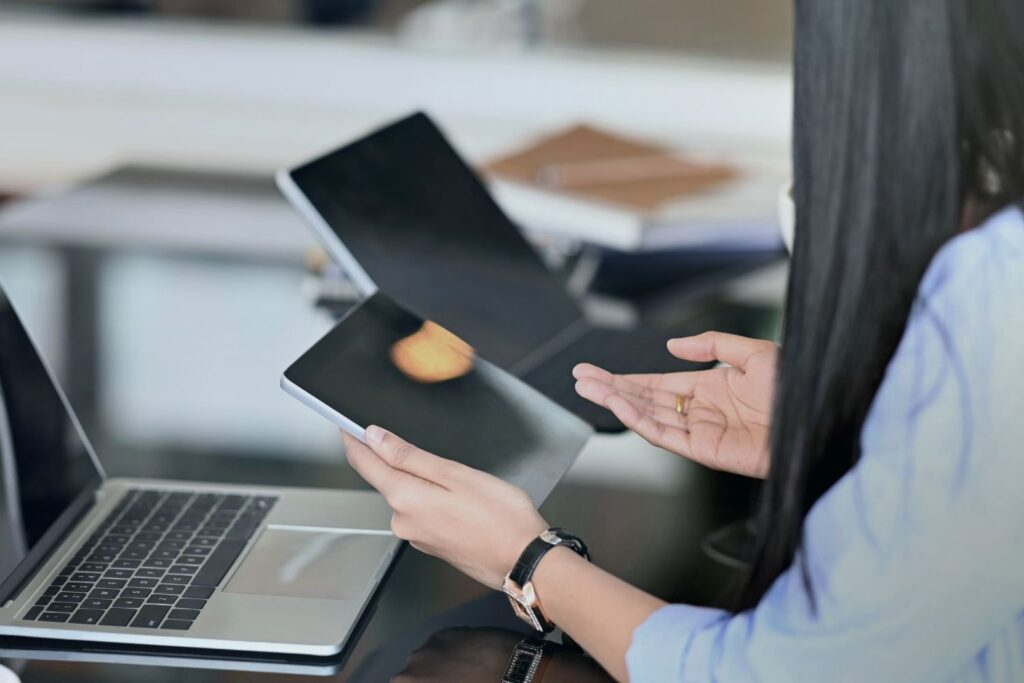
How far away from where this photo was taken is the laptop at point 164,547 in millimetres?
816

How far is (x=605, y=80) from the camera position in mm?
2469

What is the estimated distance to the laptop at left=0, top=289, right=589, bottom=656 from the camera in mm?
816

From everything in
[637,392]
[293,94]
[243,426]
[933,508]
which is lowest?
[293,94]

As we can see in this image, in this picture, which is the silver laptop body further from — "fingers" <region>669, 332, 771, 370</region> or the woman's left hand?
"fingers" <region>669, 332, 771, 370</region>

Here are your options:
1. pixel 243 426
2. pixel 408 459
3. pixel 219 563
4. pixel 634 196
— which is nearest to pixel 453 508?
pixel 408 459

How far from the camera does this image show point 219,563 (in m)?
0.89

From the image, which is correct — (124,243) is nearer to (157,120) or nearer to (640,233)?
(640,233)

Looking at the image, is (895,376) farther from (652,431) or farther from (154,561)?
(154,561)

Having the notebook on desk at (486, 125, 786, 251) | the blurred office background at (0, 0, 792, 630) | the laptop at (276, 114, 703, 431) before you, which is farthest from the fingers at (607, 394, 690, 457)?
the blurred office background at (0, 0, 792, 630)

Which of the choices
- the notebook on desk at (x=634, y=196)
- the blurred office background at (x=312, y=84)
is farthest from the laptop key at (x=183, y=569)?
the blurred office background at (x=312, y=84)

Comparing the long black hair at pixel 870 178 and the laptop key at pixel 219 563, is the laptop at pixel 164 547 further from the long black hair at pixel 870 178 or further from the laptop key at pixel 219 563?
the long black hair at pixel 870 178

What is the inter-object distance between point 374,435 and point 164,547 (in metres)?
0.18

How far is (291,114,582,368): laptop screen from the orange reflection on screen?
84mm

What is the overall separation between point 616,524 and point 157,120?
6.08 feet
